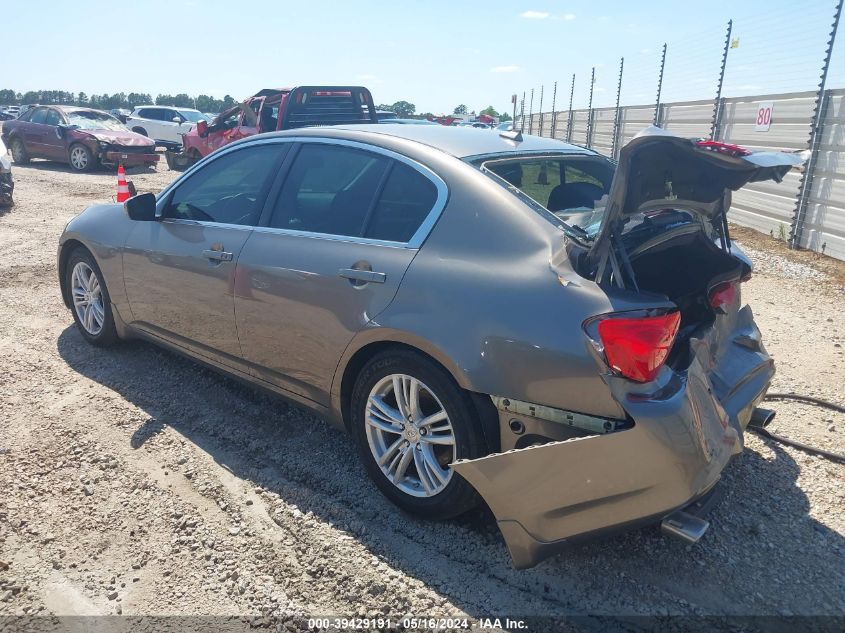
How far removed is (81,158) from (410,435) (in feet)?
57.2

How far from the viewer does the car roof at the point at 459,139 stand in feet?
10.5

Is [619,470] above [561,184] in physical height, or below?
below

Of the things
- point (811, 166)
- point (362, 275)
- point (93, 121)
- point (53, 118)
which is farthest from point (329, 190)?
point (53, 118)

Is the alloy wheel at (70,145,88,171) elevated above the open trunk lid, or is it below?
below

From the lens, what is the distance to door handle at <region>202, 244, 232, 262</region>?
12.0ft

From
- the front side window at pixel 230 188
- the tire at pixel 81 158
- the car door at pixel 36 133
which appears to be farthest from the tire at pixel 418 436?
the car door at pixel 36 133

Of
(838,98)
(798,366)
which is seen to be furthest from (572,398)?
(838,98)

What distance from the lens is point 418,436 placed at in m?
2.90

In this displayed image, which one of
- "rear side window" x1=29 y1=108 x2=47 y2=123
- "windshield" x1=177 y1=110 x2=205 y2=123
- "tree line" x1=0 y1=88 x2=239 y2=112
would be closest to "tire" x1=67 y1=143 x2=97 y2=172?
"rear side window" x1=29 y1=108 x2=47 y2=123

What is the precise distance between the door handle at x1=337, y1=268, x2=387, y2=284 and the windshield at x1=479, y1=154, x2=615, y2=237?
67 centimetres

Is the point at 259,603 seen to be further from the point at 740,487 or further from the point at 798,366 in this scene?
the point at 798,366

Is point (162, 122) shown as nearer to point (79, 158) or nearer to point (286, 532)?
point (79, 158)

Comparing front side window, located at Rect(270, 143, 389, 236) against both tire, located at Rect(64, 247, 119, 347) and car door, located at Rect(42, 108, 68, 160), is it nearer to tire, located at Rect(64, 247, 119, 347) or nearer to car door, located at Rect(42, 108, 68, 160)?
tire, located at Rect(64, 247, 119, 347)

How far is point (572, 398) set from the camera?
7.79 ft
